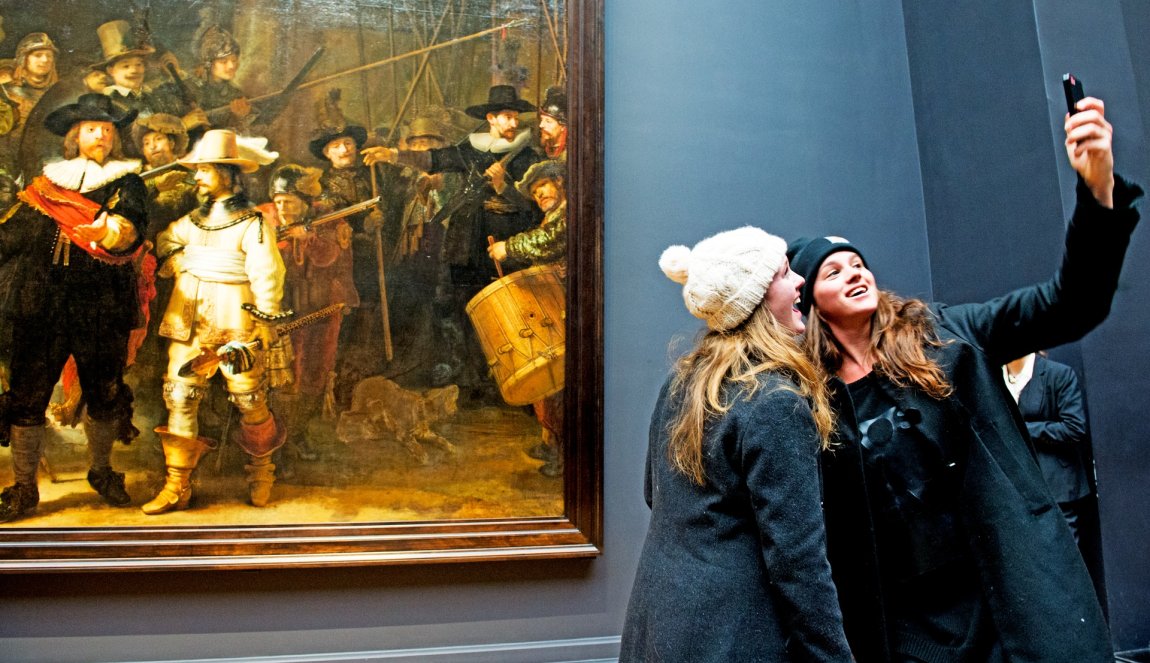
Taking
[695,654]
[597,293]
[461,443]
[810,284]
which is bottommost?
[695,654]

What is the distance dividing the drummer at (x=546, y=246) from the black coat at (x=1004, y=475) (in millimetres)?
1687

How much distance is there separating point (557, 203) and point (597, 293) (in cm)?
51

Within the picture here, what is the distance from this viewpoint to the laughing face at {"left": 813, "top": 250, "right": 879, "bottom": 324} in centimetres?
213

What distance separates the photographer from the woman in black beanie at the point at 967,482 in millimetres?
1707

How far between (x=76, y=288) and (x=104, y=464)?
81 centimetres

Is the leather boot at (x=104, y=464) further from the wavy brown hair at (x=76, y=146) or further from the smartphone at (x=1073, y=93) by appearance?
the smartphone at (x=1073, y=93)

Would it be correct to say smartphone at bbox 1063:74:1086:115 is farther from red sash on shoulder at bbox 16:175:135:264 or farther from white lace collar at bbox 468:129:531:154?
red sash on shoulder at bbox 16:175:135:264

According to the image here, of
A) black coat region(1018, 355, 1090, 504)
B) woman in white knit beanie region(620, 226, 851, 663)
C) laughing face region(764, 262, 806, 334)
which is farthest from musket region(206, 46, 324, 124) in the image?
black coat region(1018, 355, 1090, 504)

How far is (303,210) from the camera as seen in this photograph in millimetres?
3385

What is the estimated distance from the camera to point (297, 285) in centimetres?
334

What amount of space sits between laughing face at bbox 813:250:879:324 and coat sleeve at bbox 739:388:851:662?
0.55 m

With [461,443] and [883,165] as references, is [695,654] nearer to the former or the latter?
[461,443]

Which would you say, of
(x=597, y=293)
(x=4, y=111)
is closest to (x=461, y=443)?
(x=597, y=293)

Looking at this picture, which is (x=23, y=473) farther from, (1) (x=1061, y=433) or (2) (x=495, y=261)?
(1) (x=1061, y=433)
